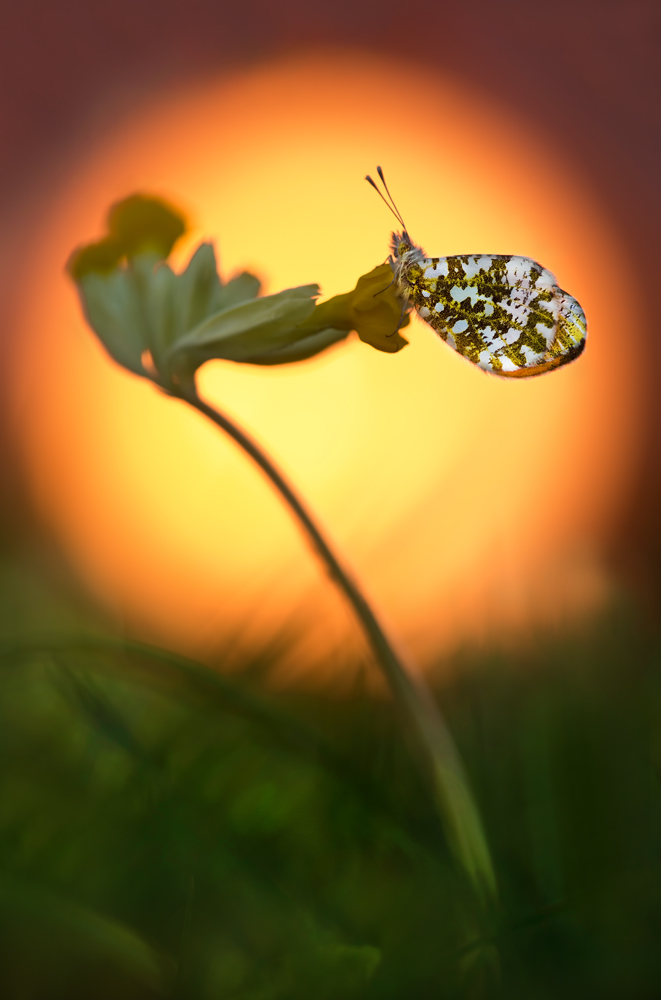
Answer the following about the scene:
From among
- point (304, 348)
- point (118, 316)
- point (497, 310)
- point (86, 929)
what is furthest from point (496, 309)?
point (86, 929)

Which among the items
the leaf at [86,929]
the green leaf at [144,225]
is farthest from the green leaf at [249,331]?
the leaf at [86,929]

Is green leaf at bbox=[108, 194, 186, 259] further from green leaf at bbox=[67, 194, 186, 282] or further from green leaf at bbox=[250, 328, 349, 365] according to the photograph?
green leaf at bbox=[250, 328, 349, 365]

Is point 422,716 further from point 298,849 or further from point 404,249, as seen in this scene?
point 404,249

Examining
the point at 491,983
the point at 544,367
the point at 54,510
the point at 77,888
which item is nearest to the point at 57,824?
the point at 77,888

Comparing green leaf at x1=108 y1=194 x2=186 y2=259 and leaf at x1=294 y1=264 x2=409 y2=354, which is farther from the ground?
green leaf at x1=108 y1=194 x2=186 y2=259

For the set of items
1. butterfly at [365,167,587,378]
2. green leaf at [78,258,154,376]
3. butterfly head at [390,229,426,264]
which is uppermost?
green leaf at [78,258,154,376]

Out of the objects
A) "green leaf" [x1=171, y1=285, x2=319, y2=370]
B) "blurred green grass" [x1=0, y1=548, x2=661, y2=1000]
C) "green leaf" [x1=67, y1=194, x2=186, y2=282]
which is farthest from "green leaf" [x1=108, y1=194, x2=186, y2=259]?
"blurred green grass" [x1=0, y1=548, x2=661, y2=1000]

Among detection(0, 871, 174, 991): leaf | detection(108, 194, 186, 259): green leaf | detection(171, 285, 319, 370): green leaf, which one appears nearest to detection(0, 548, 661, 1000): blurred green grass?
detection(0, 871, 174, 991): leaf

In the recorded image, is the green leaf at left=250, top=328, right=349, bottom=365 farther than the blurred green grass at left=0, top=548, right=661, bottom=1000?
Yes
